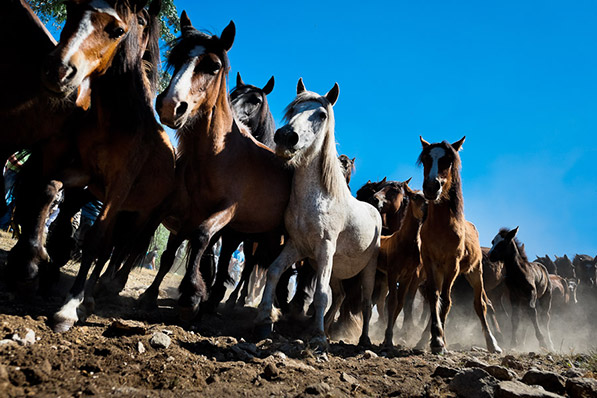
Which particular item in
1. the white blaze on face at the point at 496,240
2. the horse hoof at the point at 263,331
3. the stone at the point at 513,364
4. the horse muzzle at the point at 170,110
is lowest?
the horse hoof at the point at 263,331

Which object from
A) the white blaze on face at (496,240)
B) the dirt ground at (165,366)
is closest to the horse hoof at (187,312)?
the dirt ground at (165,366)

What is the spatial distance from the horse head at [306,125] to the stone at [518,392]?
272cm

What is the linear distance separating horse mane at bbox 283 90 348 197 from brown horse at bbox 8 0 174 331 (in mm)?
1688

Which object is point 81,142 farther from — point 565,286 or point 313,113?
point 565,286

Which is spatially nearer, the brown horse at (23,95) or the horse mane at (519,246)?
the brown horse at (23,95)

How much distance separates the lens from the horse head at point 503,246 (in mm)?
9205

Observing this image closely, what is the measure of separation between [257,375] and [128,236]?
3175 millimetres

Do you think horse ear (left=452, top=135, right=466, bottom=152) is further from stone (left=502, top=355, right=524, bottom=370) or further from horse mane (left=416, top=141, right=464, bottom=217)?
stone (left=502, top=355, right=524, bottom=370)

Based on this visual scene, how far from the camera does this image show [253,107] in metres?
6.14

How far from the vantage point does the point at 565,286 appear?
1441cm

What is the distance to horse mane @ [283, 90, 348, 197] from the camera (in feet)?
14.7

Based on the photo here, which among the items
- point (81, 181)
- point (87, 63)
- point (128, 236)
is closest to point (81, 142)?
point (81, 181)

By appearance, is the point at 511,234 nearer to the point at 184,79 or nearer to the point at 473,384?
the point at 473,384

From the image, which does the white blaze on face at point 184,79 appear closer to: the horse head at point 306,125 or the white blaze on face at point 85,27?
the white blaze on face at point 85,27
